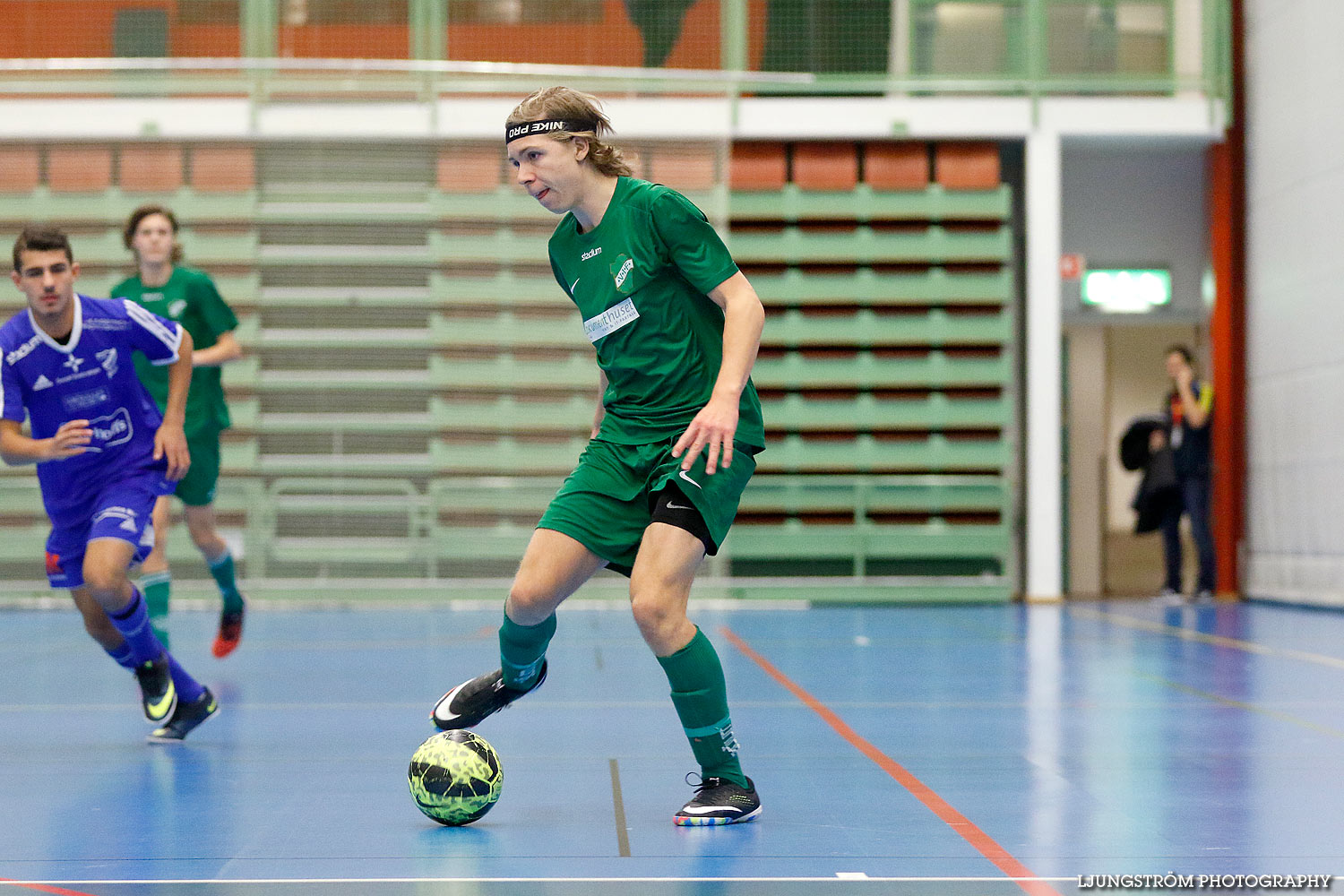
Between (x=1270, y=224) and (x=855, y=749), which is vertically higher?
(x=1270, y=224)

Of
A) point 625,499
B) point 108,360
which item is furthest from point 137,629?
point 625,499

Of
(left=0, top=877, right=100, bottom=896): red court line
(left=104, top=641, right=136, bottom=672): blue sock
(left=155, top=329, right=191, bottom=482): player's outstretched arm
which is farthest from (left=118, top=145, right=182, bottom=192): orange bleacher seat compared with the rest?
(left=0, top=877, right=100, bottom=896): red court line

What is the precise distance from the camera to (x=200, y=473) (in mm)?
6934

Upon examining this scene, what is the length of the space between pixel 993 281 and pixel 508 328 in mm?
4312

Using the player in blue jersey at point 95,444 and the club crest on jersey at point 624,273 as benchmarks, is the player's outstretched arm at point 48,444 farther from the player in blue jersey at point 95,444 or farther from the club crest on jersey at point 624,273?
the club crest on jersey at point 624,273

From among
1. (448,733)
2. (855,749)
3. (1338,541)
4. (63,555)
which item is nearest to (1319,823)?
(855,749)

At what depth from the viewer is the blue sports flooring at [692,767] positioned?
2885 mm

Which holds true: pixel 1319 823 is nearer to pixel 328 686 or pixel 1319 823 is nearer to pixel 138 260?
pixel 328 686

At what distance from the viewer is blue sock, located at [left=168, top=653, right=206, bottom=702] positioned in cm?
475

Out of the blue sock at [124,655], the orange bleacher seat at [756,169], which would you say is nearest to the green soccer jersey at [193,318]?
the blue sock at [124,655]

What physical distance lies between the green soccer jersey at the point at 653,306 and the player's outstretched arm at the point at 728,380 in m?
0.07

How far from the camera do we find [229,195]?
1197 centimetres

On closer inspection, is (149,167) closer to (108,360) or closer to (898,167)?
(898,167)

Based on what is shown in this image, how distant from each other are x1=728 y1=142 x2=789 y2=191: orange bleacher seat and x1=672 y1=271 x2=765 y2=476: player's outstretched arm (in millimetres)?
9070
